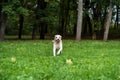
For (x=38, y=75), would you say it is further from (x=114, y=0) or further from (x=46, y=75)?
(x=114, y=0)

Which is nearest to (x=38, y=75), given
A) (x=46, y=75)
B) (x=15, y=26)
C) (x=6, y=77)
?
(x=46, y=75)

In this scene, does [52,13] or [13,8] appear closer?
[13,8]

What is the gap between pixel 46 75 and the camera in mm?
7367

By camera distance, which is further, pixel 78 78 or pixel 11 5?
pixel 11 5

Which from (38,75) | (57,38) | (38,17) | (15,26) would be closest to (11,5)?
(38,17)

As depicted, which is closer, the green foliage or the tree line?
the green foliage

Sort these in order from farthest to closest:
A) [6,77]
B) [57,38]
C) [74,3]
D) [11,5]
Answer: [74,3] < [11,5] < [57,38] < [6,77]

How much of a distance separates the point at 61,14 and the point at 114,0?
38.6ft

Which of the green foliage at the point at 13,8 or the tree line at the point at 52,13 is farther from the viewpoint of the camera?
the tree line at the point at 52,13

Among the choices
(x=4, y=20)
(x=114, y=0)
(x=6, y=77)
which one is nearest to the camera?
(x=6, y=77)

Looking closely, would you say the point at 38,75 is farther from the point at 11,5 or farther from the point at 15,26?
the point at 15,26

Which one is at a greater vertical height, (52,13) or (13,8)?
(13,8)

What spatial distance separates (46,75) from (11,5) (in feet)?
70.1

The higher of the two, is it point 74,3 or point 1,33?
point 74,3
